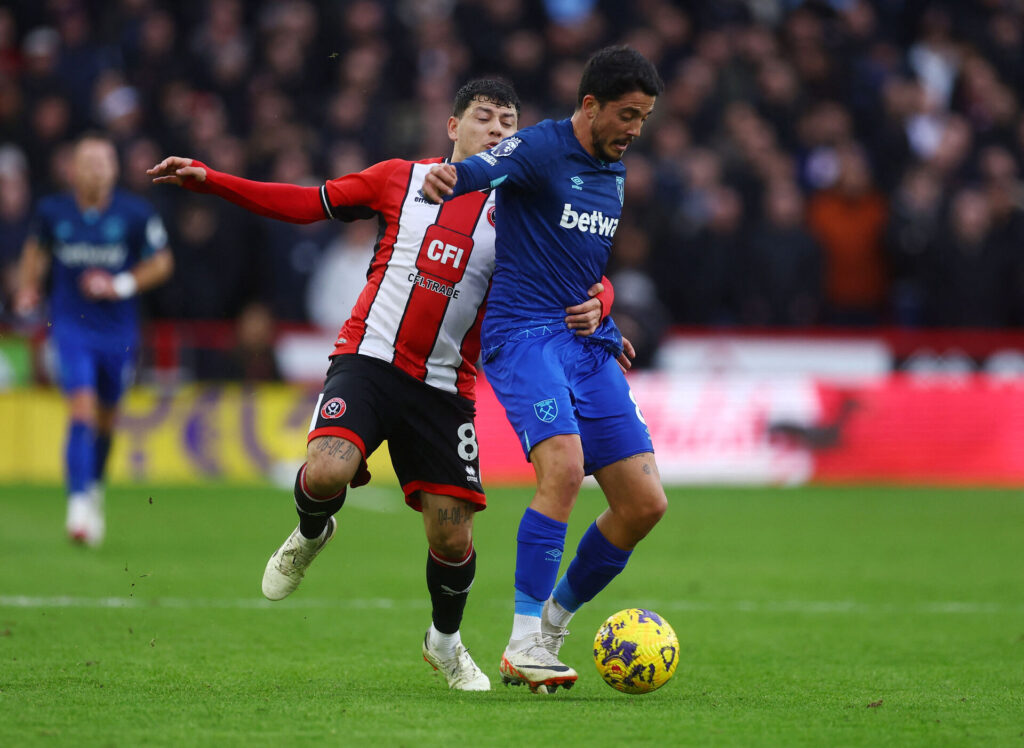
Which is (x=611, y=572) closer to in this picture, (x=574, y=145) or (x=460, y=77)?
(x=574, y=145)

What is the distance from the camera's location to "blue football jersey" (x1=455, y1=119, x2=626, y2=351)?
5793 millimetres

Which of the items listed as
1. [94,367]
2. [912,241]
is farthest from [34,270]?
[912,241]

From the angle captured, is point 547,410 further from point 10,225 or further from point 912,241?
point 912,241

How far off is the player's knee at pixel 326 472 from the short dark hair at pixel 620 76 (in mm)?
1737

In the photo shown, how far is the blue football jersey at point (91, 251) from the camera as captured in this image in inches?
413

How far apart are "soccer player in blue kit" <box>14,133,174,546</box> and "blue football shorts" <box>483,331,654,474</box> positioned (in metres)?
5.26

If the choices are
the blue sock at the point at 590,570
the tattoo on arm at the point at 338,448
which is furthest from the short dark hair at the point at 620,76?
the blue sock at the point at 590,570

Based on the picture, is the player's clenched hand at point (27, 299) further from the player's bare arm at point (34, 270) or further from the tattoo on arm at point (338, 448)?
the tattoo on arm at point (338, 448)

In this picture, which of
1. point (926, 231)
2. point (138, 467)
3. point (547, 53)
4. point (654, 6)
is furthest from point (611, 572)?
point (654, 6)

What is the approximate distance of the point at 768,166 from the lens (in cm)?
1681

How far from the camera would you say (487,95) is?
6.07m

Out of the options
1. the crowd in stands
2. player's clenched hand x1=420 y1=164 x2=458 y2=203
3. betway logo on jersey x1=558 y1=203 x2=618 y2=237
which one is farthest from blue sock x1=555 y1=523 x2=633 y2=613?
the crowd in stands

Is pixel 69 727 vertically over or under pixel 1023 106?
under

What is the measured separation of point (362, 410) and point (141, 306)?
1023 cm
